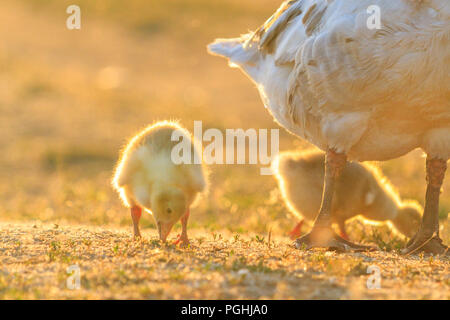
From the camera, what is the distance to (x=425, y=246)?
6301 millimetres

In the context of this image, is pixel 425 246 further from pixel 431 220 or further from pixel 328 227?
pixel 328 227

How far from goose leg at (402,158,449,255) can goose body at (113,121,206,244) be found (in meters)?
2.08

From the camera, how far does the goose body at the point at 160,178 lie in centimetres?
550

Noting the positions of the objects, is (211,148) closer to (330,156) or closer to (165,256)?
(330,156)

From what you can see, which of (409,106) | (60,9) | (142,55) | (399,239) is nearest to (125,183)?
(409,106)

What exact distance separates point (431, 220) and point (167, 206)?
259cm

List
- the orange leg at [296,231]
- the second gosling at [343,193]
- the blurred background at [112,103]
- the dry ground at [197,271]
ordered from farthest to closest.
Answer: the blurred background at [112,103] < the orange leg at [296,231] < the second gosling at [343,193] < the dry ground at [197,271]

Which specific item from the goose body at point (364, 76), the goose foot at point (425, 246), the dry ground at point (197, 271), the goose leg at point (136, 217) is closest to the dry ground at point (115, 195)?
the dry ground at point (197, 271)

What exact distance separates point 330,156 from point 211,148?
7284 mm

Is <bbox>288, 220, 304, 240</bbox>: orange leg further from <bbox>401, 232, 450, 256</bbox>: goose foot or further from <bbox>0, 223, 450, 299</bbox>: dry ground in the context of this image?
<bbox>0, 223, 450, 299</bbox>: dry ground

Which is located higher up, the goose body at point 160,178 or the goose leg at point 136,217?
the goose body at point 160,178

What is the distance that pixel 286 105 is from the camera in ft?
20.7

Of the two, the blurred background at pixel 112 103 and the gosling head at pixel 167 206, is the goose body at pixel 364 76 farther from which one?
the blurred background at pixel 112 103

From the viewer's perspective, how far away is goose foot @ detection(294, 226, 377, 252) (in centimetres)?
590
